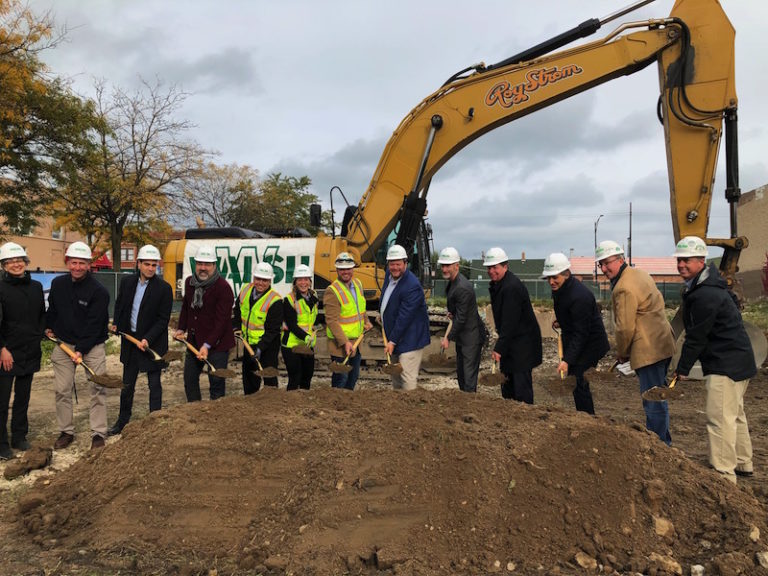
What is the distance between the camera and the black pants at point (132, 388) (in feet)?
18.8

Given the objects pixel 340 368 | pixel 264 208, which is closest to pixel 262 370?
pixel 340 368

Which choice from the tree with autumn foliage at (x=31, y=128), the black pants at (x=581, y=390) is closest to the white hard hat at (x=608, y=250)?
the black pants at (x=581, y=390)

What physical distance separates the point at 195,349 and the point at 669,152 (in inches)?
241

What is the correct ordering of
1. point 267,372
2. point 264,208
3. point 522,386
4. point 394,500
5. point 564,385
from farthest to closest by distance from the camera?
point 264,208 < point 267,372 < point 522,386 < point 564,385 < point 394,500

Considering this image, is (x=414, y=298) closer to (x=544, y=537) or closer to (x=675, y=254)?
(x=675, y=254)

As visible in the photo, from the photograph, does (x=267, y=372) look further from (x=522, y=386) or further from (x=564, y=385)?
(x=564, y=385)

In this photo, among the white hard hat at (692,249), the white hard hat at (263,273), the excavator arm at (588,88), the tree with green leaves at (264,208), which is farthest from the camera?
the tree with green leaves at (264,208)

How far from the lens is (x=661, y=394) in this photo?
4.45 meters

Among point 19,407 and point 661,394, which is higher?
point 661,394

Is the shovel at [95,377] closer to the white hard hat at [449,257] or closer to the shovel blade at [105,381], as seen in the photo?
the shovel blade at [105,381]

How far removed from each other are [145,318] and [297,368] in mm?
1679

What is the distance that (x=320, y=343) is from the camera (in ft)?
28.8

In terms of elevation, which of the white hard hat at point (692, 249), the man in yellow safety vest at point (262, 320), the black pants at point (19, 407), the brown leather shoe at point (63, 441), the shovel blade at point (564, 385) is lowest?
the brown leather shoe at point (63, 441)

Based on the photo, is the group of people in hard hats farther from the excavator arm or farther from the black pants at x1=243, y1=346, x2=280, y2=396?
the excavator arm
